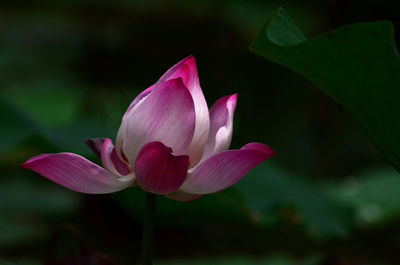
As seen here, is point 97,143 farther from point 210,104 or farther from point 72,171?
point 210,104

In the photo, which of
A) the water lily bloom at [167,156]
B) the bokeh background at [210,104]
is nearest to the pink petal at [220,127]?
the water lily bloom at [167,156]

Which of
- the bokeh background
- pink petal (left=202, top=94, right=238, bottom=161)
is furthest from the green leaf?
the bokeh background

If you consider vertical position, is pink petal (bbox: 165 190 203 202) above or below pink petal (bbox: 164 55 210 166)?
below

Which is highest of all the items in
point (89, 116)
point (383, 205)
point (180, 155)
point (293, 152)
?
point (180, 155)

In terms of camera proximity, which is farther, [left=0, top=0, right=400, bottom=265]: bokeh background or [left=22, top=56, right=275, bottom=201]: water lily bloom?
[left=0, top=0, right=400, bottom=265]: bokeh background

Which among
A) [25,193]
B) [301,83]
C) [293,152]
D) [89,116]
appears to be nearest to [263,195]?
[89,116]

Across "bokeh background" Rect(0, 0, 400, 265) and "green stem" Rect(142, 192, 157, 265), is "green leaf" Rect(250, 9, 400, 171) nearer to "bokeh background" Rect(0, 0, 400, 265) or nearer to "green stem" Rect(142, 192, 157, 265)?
"green stem" Rect(142, 192, 157, 265)

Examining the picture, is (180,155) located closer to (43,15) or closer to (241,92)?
(241,92)
